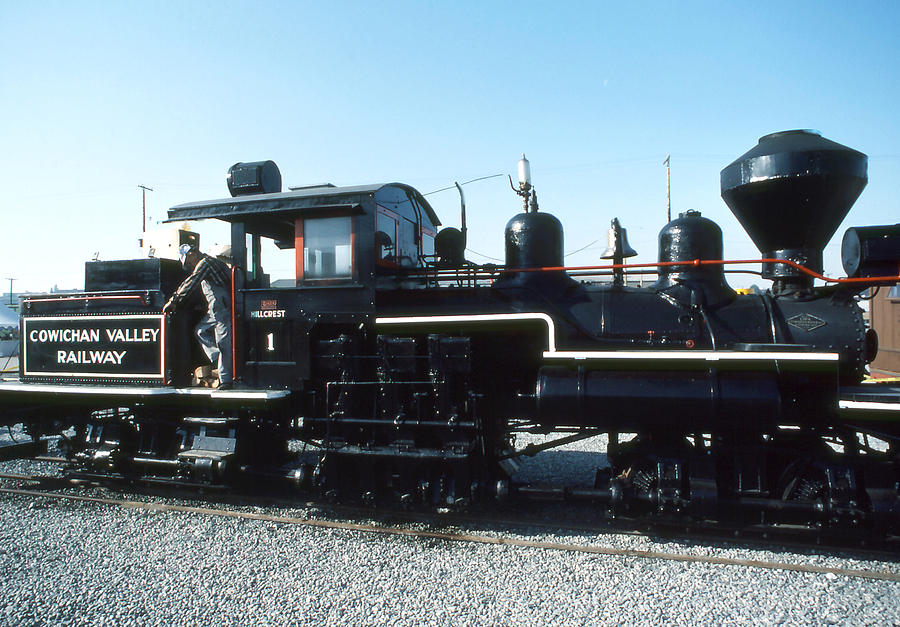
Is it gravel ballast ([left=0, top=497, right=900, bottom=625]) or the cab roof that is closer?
gravel ballast ([left=0, top=497, right=900, bottom=625])

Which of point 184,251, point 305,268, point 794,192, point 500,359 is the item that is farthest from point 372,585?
point 794,192

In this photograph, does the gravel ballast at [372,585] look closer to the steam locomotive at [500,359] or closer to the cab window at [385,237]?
the steam locomotive at [500,359]

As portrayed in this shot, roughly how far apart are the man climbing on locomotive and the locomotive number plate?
0.42m

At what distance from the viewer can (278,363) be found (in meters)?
5.96

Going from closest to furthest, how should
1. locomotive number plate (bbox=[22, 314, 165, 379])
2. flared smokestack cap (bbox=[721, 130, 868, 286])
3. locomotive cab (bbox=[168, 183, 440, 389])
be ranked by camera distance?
flared smokestack cap (bbox=[721, 130, 868, 286]) < locomotive cab (bbox=[168, 183, 440, 389]) < locomotive number plate (bbox=[22, 314, 165, 379])

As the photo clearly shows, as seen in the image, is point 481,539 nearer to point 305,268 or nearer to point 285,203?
point 305,268

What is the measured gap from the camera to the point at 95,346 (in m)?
6.62

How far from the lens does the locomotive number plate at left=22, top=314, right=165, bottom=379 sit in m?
6.30

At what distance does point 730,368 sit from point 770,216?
1.62 m

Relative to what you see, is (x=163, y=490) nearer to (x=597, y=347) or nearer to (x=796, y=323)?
(x=597, y=347)

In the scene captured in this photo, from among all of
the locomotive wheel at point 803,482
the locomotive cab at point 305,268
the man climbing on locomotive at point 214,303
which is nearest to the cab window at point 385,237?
the locomotive cab at point 305,268

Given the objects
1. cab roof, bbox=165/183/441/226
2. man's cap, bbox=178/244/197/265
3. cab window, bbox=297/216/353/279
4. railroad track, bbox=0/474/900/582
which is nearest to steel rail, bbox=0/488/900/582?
railroad track, bbox=0/474/900/582

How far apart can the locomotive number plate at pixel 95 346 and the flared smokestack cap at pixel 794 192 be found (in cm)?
611

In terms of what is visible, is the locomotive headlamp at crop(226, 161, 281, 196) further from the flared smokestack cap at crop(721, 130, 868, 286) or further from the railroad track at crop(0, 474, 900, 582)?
the flared smokestack cap at crop(721, 130, 868, 286)
